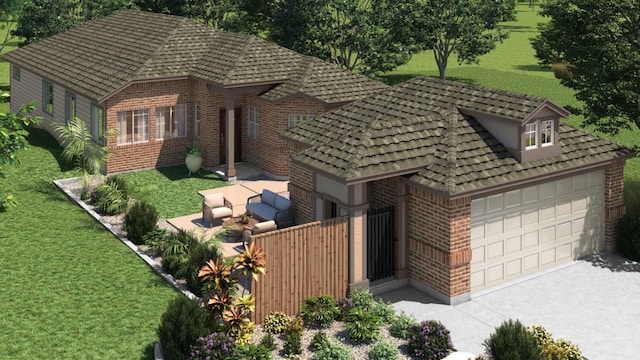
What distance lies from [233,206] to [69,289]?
320 inches

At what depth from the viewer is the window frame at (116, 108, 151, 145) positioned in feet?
106

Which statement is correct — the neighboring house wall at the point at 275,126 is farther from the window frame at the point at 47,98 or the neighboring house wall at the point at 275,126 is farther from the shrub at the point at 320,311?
the shrub at the point at 320,311

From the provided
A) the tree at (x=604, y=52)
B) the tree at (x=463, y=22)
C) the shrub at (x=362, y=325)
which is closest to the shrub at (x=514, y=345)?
the shrub at (x=362, y=325)

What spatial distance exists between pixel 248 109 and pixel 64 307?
51.0ft

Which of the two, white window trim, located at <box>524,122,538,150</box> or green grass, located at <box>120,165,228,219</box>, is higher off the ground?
white window trim, located at <box>524,122,538,150</box>

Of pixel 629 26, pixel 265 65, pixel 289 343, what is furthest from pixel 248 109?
pixel 289 343

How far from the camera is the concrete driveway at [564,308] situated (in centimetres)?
1822

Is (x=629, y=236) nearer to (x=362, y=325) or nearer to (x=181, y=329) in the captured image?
(x=362, y=325)

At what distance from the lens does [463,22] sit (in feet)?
173

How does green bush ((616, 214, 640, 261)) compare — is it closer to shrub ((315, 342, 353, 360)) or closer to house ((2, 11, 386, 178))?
shrub ((315, 342, 353, 360))

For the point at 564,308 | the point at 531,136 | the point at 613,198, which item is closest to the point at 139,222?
the point at 531,136

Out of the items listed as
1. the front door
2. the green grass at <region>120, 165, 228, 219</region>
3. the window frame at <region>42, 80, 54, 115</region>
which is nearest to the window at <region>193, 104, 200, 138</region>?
the front door

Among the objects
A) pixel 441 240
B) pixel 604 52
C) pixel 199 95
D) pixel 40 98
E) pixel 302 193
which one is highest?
pixel 604 52

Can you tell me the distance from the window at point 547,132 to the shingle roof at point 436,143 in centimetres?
47
